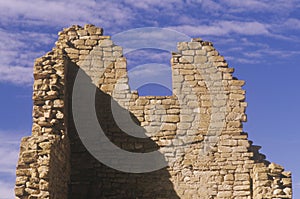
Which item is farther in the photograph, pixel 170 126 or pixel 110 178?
pixel 170 126

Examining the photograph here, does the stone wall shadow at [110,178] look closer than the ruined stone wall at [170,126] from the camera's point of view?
No

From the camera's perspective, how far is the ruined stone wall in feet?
46.9

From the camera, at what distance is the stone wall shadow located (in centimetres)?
1456

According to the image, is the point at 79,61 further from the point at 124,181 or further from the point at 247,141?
the point at 247,141

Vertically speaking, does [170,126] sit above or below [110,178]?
above

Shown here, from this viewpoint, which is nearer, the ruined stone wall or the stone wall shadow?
the ruined stone wall

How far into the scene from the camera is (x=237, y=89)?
15.3 metres

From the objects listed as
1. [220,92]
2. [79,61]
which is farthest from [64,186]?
[220,92]

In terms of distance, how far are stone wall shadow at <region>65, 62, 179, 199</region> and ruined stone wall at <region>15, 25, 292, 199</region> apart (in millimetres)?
22

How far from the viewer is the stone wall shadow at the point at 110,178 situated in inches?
573

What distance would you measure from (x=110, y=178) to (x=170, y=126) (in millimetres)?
1824

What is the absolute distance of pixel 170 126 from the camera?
49.7 feet

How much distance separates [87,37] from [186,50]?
236cm

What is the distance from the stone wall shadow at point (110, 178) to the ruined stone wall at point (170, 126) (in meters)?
0.02
